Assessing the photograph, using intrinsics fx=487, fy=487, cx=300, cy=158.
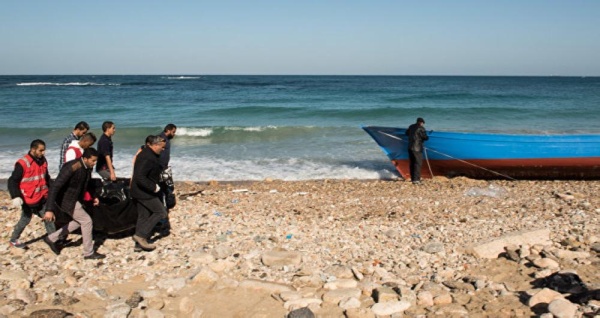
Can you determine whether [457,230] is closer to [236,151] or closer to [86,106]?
[236,151]

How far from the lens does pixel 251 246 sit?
6.66 meters

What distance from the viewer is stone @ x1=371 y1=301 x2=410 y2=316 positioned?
4.75 m

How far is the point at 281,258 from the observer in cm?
609

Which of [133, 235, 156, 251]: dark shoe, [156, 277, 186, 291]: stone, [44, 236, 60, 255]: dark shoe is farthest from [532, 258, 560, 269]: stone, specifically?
[44, 236, 60, 255]: dark shoe

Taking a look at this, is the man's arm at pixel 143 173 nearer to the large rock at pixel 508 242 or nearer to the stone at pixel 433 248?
the stone at pixel 433 248

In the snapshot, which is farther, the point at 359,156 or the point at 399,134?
the point at 359,156

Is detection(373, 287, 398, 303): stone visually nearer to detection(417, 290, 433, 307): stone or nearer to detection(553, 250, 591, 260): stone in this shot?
detection(417, 290, 433, 307): stone

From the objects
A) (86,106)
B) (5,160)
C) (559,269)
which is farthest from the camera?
(86,106)

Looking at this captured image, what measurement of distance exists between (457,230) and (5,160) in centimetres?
1433

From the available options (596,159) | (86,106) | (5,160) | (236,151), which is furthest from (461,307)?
(86,106)

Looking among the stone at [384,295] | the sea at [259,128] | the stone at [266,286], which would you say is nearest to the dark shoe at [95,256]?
the stone at [266,286]

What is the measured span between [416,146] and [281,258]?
22.3 feet

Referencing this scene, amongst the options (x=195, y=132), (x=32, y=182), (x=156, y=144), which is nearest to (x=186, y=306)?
(x=156, y=144)

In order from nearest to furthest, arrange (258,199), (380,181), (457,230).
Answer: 1. (457,230)
2. (258,199)
3. (380,181)
